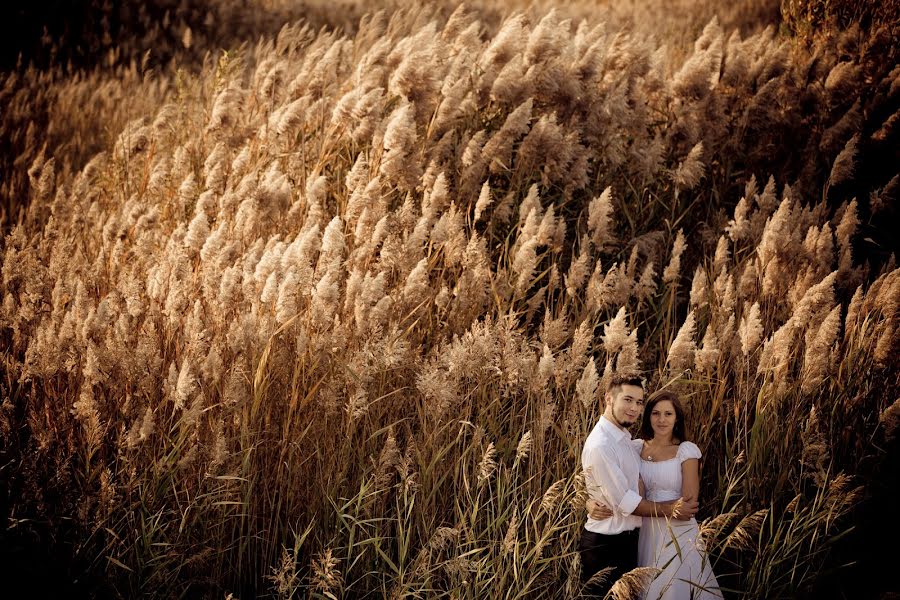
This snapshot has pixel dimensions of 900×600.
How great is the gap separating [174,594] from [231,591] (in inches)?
8.9

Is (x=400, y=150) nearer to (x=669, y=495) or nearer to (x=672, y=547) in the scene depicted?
(x=669, y=495)

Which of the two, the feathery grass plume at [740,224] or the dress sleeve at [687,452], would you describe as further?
the feathery grass plume at [740,224]

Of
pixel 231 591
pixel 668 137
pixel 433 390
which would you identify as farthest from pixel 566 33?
pixel 231 591

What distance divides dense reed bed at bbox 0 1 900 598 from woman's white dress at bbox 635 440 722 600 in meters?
0.12

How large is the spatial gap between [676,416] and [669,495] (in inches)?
11.9

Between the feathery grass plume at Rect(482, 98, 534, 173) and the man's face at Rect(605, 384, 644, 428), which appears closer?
the man's face at Rect(605, 384, 644, 428)

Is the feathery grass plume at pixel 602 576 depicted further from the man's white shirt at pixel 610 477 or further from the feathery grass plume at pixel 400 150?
the feathery grass plume at pixel 400 150

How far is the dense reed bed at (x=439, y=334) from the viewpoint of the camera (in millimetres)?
3125

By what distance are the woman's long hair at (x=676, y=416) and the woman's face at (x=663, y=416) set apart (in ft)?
0.04

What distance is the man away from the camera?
303 centimetres

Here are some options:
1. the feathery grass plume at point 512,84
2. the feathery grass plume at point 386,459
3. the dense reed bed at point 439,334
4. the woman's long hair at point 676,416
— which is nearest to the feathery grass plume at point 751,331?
the dense reed bed at point 439,334

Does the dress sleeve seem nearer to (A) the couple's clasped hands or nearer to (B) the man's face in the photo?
(A) the couple's clasped hands

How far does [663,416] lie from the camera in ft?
10.7

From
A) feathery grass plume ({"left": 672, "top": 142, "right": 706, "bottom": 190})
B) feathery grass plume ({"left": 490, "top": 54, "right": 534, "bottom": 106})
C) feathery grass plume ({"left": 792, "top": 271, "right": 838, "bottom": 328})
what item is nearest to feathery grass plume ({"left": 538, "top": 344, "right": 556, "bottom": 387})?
feathery grass plume ({"left": 792, "top": 271, "right": 838, "bottom": 328})
